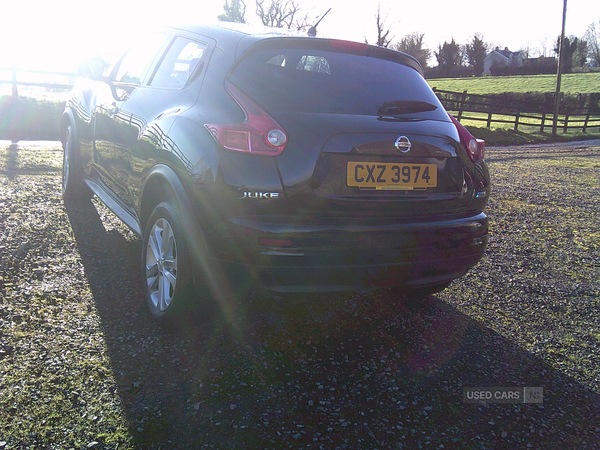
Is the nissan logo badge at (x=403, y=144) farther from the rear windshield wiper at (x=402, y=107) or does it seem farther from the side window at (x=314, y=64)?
the side window at (x=314, y=64)

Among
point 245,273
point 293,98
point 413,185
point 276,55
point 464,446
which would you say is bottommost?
point 464,446

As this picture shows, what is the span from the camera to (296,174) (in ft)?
7.76

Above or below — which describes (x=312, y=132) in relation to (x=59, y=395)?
above

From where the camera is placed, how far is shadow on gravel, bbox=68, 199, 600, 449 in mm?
2055

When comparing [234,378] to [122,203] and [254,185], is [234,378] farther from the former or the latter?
[122,203]

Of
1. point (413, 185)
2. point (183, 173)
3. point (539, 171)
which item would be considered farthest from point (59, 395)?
point (539, 171)

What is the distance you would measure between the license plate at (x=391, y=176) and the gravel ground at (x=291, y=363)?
0.91 meters

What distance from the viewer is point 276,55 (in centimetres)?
268

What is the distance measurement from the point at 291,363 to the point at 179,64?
6.34 ft

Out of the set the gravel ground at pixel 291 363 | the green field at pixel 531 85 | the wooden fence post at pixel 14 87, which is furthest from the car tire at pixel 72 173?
the green field at pixel 531 85

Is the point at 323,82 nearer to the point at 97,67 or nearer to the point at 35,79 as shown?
the point at 97,67

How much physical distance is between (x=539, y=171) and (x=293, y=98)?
10.4 meters

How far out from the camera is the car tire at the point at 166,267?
2621 millimetres

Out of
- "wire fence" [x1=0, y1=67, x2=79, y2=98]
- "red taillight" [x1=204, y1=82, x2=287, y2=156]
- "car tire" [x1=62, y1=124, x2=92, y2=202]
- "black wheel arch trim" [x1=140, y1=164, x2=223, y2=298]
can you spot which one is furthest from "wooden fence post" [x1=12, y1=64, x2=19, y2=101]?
"red taillight" [x1=204, y1=82, x2=287, y2=156]
